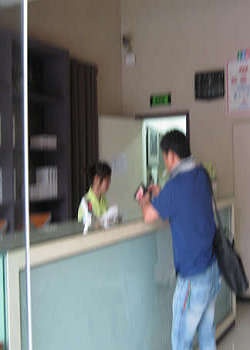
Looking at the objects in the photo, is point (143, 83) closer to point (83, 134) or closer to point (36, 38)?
point (83, 134)

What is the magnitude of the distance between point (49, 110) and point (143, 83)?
4.76 feet

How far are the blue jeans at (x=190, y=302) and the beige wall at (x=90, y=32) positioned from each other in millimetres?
3016

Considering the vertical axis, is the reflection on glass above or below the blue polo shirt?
above

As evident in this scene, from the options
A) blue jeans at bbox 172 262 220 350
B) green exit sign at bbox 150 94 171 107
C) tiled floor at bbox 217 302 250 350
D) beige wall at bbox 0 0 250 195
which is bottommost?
tiled floor at bbox 217 302 250 350

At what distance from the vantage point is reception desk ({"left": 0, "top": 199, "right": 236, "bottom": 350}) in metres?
1.57

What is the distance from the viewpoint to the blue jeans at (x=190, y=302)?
2170 mm

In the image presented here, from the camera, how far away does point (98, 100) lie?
17.4 ft

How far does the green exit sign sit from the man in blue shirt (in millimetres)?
3179

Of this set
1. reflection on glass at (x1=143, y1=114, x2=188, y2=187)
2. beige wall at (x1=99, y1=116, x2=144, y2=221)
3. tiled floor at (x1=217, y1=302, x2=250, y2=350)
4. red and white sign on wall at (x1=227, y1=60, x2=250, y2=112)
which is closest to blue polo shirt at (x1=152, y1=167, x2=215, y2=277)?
tiled floor at (x1=217, y1=302, x2=250, y2=350)

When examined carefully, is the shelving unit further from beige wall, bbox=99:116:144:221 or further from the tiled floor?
the tiled floor

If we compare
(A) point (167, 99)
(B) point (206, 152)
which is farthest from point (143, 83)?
(B) point (206, 152)

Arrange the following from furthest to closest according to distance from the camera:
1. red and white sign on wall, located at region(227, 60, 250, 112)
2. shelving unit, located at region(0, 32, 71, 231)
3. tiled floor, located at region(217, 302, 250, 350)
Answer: red and white sign on wall, located at region(227, 60, 250, 112), shelving unit, located at region(0, 32, 71, 231), tiled floor, located at region(217, 302, 250, 350)

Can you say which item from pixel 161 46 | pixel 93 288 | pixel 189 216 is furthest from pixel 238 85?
pixel 93 288

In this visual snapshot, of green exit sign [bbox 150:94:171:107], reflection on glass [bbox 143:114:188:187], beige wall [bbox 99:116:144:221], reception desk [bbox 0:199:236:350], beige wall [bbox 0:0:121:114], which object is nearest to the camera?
reception desk [bbox 0:199:236:350]
